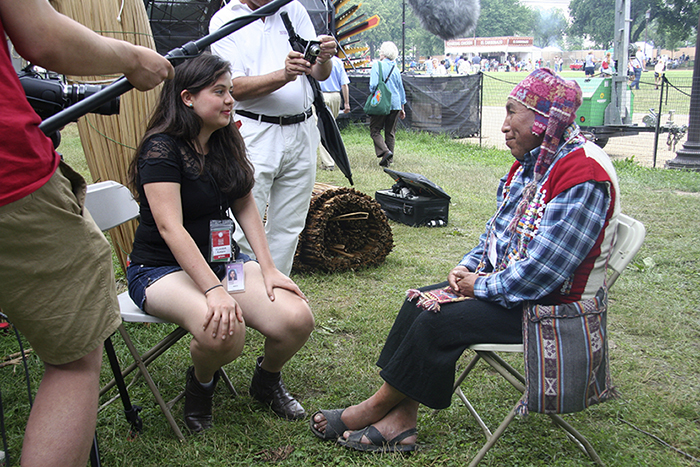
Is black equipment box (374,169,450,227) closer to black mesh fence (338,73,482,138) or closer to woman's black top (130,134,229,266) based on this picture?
woman's black top (130,134,229,266)

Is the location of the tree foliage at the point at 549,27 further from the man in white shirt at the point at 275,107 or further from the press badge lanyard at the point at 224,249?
the press badge lanyard at the point at 224,249

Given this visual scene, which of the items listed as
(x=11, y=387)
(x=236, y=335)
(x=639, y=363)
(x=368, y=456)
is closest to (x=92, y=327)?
(x=236, y=335)

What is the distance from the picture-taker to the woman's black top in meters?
2.23

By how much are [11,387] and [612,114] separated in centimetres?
1076

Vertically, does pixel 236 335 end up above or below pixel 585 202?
below

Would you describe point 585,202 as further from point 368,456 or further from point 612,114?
point 612,114

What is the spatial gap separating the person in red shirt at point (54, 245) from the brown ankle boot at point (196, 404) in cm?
83

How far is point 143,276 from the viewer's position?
232 centimetres

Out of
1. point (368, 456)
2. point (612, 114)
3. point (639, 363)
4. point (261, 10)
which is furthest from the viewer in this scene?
point (612, 114)

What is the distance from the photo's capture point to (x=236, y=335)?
2.18m

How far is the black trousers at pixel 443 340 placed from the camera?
2.09 m

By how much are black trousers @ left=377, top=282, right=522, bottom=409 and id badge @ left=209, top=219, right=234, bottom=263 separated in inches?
33.7

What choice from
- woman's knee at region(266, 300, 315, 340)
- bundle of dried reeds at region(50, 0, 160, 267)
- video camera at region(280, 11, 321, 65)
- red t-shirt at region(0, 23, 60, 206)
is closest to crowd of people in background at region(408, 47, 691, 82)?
video camera at region(280, 11, 321, 65)

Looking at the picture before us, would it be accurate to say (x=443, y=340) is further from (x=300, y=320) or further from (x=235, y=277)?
(x=235, y=277)
